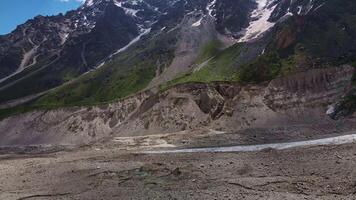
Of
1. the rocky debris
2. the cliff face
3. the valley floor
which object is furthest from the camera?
the rocky debris

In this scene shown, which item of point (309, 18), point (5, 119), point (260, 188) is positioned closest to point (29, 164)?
point (260, 188)

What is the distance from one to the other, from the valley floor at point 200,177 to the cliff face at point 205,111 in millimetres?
25381

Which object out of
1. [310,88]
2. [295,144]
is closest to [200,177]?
[295,144]

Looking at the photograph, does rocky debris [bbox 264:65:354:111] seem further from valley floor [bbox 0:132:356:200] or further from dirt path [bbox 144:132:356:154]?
valley floor [bbox 0:132:356:200]

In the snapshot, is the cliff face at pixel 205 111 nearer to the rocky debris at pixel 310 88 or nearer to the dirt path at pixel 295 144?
the rocky debris at pixel 310 88

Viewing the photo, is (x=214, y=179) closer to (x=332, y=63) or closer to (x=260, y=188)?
(x=260, y=188)

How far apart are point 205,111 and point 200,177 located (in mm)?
50275

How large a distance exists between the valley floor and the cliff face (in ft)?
83.3

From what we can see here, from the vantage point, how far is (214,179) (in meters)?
46.1

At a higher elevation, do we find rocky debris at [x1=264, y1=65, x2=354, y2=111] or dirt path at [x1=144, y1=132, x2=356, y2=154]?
rocky debris at [x1=264, y1=65, x2=354, y2=111]

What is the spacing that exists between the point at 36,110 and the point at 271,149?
89.1 metres

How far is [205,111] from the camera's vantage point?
97.5 meters

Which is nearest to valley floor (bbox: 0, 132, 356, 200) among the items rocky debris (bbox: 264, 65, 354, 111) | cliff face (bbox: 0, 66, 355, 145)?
cliff face (bbox: 0, 66, 355, 145)

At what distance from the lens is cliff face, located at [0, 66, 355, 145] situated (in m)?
86.2
